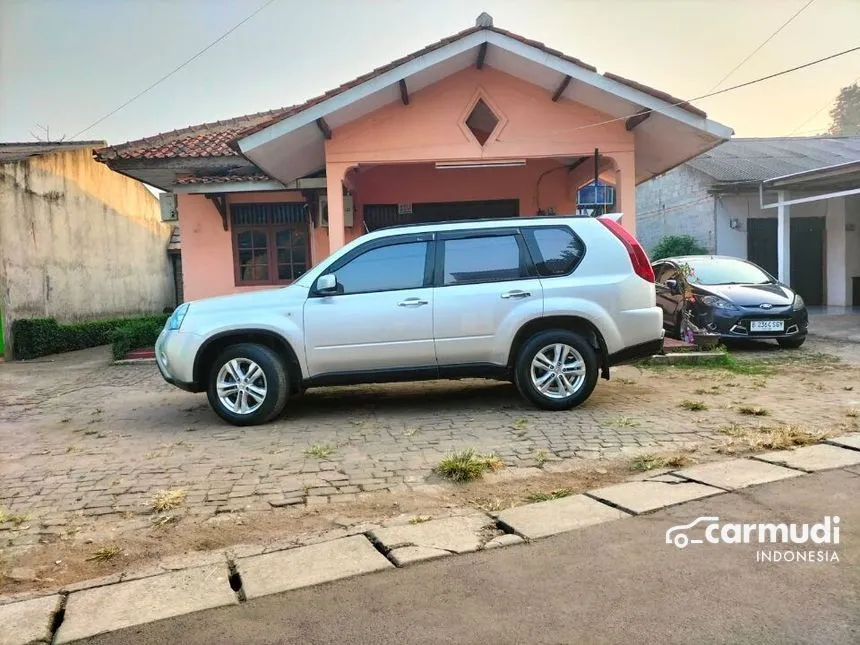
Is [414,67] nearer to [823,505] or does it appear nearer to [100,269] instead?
[823,505]

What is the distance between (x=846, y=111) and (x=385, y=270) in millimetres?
62188

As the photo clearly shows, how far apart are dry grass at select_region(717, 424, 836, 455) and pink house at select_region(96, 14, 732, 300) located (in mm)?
5852

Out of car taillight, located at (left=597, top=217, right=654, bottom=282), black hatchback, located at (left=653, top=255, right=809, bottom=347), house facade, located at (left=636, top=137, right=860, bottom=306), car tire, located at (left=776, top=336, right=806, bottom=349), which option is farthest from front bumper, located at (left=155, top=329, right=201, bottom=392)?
house facade, located at (left=636, top=137, right=860, bottom=306)

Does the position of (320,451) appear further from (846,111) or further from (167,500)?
(846,111)

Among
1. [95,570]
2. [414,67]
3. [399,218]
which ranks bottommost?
[95,570]

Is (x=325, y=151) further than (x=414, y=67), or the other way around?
(x=325, y=151)

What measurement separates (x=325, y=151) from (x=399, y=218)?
3182mm

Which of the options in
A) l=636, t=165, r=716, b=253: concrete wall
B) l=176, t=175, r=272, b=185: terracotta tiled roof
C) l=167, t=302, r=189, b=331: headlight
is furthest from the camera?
l=636, t=165, r=716, b=253: concrete wall

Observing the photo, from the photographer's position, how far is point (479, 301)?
6242mm

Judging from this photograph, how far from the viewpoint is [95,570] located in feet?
11.2

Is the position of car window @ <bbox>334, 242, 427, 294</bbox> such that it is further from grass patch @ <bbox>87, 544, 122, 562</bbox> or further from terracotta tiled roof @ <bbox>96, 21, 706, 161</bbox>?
terracotta tiled roof @ <bbox>96, 21, 706, 161</bbox>

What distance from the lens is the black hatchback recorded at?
33.9 feet

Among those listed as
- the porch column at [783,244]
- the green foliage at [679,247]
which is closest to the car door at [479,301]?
the porch column at [783,244]

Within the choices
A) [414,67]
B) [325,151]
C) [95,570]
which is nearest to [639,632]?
[95,570]
